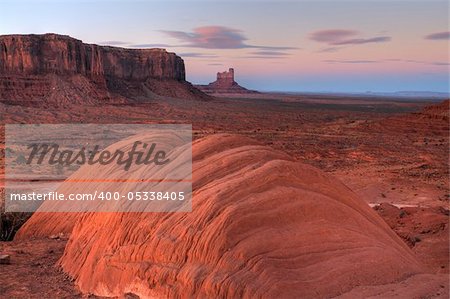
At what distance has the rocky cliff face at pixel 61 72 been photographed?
223 ft

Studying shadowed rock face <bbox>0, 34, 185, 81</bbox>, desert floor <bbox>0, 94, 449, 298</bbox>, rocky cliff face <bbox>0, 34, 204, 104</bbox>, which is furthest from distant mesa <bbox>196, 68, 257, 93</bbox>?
desert floor <bbox>0, 94, 449, 298</bbox>

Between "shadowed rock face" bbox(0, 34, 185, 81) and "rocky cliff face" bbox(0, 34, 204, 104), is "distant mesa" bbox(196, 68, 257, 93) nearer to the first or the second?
"shadowed rock face" bbox(0, 34, 185, 81)

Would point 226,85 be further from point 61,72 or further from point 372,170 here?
point 372,170

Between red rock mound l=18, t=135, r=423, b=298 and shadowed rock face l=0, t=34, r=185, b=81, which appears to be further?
shadowed rock face l=0, t=34, r=185, b=81

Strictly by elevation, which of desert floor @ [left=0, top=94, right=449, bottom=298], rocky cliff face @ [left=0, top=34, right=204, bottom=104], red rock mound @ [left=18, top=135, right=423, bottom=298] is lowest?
desert floor @ [left=0, top=94, right=449, bottom=298]

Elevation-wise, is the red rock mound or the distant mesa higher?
the distant mesa

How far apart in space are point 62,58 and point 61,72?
2.20 metres

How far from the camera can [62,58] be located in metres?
74.6

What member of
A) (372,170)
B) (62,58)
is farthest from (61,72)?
(372,170)

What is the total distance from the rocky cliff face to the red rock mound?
206 ft

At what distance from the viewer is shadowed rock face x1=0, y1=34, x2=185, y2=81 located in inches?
2795

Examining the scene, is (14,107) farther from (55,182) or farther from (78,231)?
(78,231)

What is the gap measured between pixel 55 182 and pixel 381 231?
14511 mm

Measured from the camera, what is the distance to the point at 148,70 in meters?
98.3
